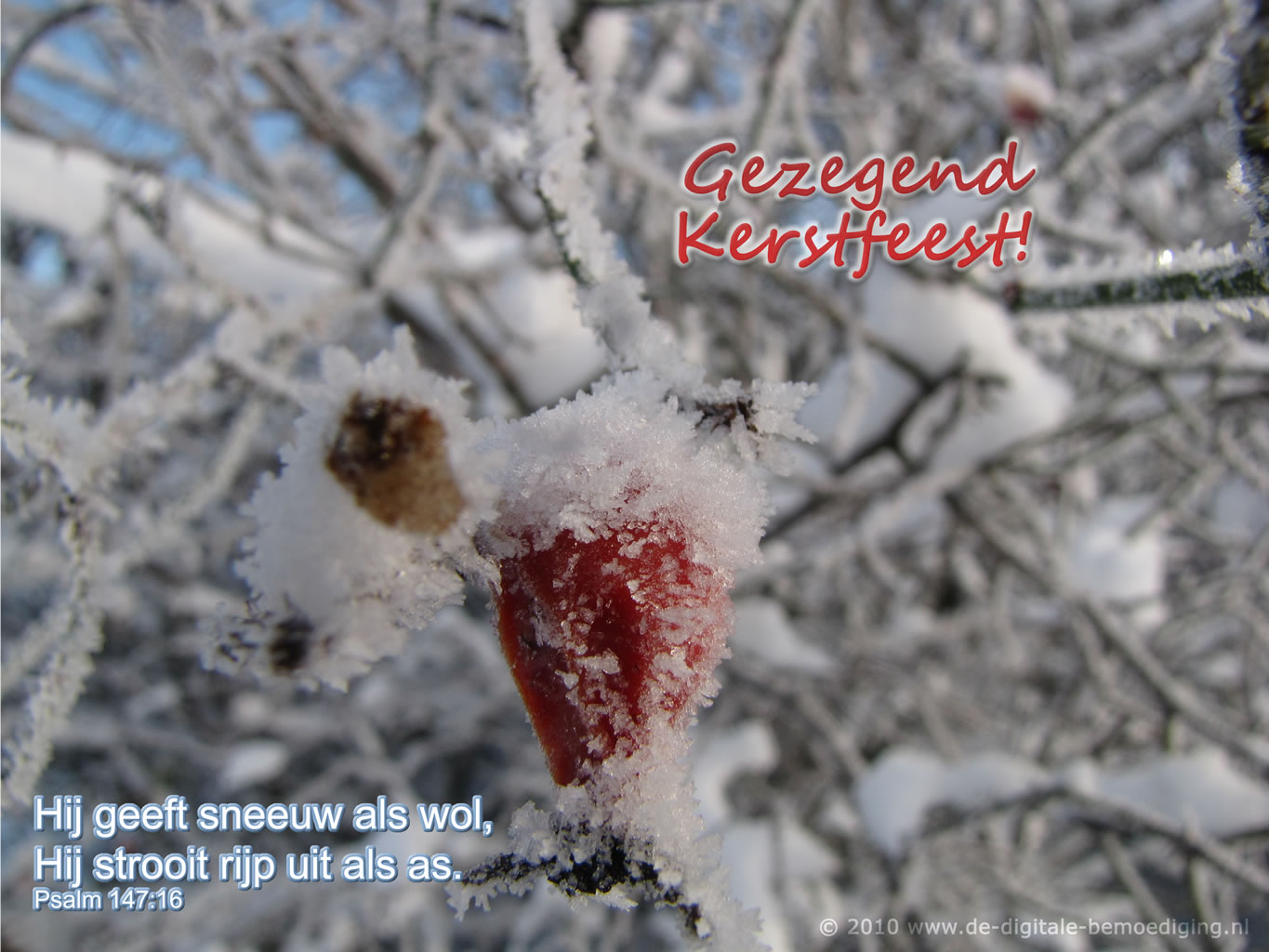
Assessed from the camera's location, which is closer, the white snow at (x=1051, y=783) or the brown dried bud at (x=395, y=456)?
the brown dried bud at (x=395, y=456)

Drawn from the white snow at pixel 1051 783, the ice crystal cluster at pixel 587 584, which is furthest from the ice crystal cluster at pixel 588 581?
the white snow at pixel 1051 783

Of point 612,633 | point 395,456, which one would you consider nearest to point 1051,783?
point 612,633

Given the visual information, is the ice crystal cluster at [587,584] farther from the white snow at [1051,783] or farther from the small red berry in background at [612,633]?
the white snow at [1051,783]

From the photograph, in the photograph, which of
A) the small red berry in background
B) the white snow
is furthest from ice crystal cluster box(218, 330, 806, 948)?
the white snow

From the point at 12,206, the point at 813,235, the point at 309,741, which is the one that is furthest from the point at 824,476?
the point at 309,741

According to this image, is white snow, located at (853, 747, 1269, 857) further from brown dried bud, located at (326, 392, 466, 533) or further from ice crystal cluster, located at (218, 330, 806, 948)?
brown dried bud, located at (326, 392, 466, 533)
